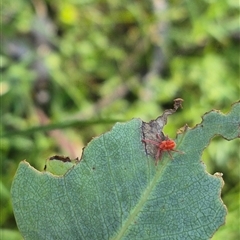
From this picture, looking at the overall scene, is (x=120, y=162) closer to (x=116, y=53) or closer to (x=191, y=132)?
(x=191, y=132)

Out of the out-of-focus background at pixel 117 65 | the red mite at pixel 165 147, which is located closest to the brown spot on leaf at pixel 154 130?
the red mite at pixel 165 147

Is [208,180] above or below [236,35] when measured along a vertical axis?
below

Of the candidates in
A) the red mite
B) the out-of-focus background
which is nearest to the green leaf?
the red mite

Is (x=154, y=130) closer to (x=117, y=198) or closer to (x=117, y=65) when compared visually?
(x=117, y=198)

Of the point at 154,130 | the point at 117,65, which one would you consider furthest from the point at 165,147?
the point at 117,65

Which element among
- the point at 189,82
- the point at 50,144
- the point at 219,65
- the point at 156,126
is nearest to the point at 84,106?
the point at 50,144

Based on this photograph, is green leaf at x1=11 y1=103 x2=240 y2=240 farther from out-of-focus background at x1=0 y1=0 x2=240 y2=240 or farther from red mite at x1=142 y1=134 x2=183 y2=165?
out-of-focus background at x1=0 y1=0 x2=240 y2=240

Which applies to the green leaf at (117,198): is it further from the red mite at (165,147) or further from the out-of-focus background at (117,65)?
the out-of-focus background at (117,65)
